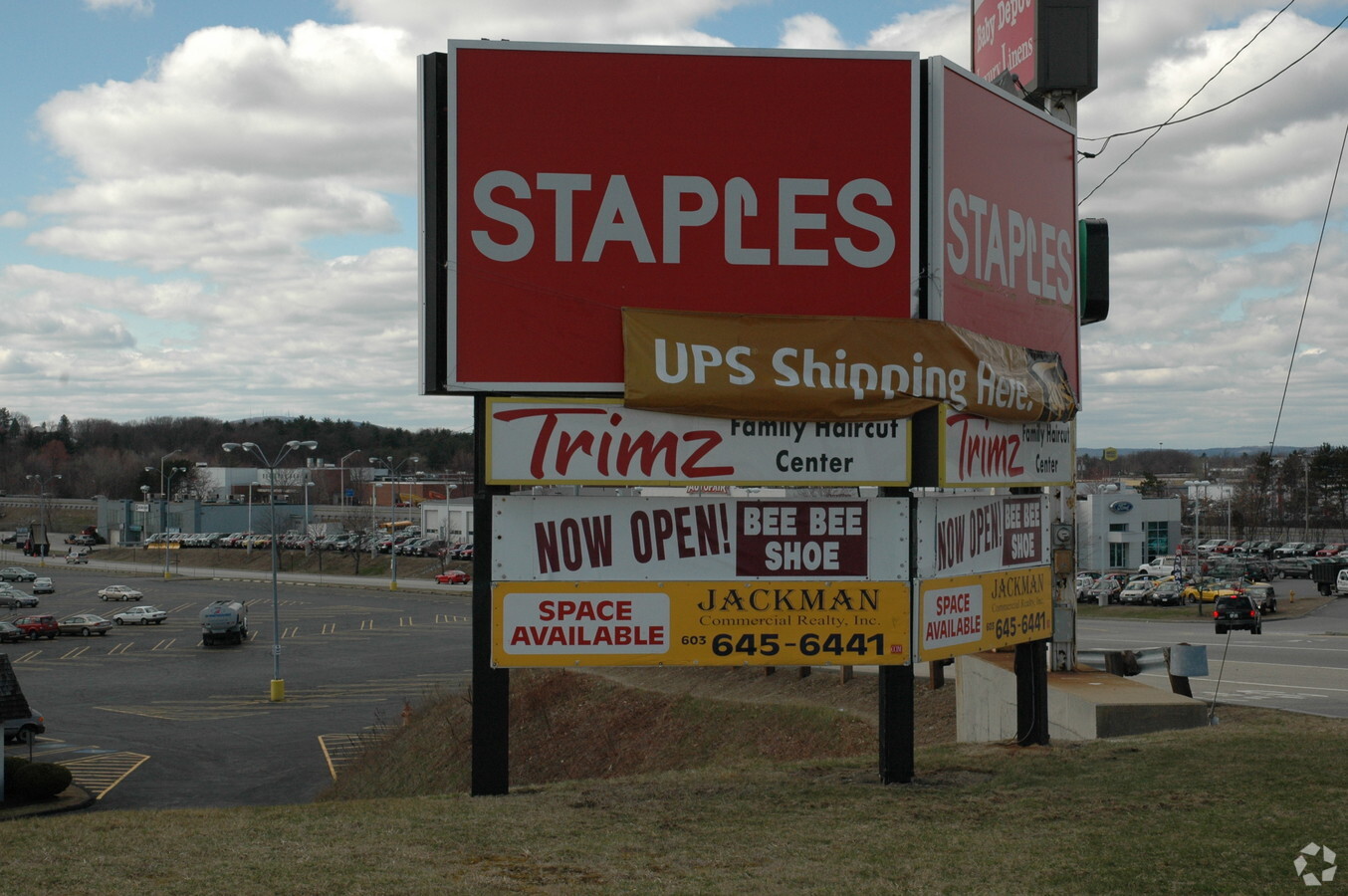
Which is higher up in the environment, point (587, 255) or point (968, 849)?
point (587, 255)

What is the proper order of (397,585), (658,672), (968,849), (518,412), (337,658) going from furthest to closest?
1. (397,585)
2. (337,658)
3. (658,672)
4. (518,412)
5. (968,849)

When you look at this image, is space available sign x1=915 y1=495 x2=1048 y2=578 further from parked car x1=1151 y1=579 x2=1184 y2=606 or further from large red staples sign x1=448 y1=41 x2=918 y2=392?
parked car x1=1151 y1=579 x2=1184 y2=606

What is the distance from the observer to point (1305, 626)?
39781 millimetres

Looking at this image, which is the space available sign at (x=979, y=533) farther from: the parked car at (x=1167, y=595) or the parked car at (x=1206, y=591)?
the parked car at (x=1167, y=595)

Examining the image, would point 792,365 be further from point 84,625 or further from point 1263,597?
point 84,625

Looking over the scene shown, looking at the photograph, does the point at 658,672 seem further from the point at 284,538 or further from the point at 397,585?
the point at 284,538

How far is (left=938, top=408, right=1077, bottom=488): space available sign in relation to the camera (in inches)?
415

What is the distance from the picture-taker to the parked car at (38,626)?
53.3m

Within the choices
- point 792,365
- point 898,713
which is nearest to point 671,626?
point 898,713

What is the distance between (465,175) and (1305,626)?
130ft

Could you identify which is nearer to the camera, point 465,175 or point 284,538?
point 465,175

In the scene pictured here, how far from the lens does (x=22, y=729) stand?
1110 inches

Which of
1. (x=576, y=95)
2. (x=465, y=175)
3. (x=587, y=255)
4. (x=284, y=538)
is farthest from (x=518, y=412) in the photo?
(x=284, y=538)

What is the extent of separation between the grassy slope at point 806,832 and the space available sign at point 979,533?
2052 mm
